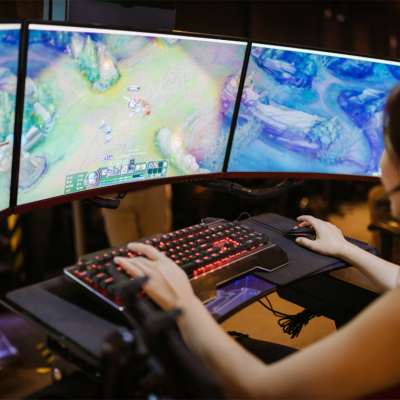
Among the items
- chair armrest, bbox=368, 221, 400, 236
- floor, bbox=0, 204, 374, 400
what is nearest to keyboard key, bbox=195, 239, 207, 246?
floor, bbox=0, 204, 374, 400

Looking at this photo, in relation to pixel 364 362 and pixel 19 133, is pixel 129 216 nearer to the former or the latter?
pixel 19 133

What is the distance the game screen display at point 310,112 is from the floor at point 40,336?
1.98 ft

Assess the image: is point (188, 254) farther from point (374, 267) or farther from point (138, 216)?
point (138, 216)

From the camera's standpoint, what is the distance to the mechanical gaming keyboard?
74 cm

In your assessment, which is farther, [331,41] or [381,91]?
[331,41]

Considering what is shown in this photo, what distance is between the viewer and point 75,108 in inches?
36.3

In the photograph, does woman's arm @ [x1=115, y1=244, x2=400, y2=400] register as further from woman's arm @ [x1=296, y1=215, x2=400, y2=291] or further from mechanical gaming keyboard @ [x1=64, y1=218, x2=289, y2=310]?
woman's arm @ [x1=296, y1=215, x2=400, y2=291]

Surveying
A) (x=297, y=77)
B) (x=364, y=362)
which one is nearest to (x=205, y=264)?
(x=364, y=362)

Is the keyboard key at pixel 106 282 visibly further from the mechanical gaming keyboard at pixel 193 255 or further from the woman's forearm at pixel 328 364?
the woman's forearm at pixel 328 364

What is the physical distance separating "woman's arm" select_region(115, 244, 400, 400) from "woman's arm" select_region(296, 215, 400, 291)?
36 cm

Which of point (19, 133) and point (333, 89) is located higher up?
point (333, 89)

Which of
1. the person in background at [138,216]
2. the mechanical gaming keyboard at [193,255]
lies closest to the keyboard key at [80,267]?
the mechanical gaming keyboard at [193,255]

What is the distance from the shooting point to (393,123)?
0.64m

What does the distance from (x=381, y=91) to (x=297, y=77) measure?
0.31 m
